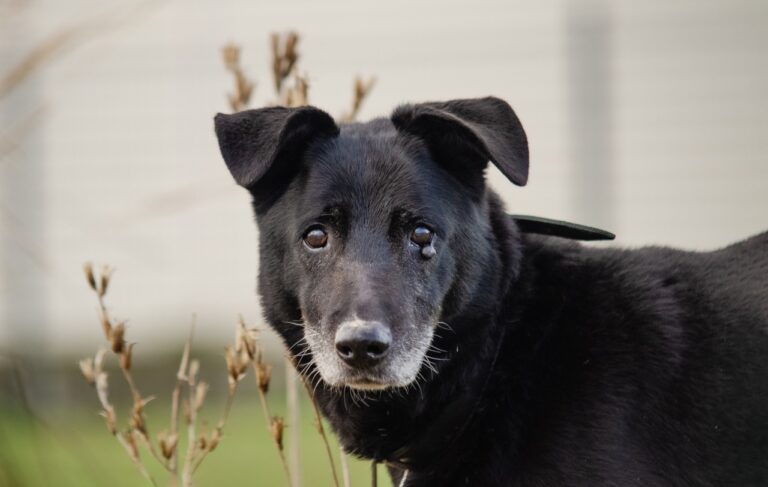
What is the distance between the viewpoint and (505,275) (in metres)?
3.55

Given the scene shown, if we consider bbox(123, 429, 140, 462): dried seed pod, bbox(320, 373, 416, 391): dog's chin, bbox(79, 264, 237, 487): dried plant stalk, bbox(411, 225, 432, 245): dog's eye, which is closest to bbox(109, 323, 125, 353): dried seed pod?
bbox(79, 264, 237, 487): dried plant stalk

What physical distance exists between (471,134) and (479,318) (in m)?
0.58

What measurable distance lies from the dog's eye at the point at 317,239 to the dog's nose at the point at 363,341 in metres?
0.38

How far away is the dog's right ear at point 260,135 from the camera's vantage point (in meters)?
3.37

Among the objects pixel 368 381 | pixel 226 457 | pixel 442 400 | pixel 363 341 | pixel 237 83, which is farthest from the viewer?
pixel 226 457

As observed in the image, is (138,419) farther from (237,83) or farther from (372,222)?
(237,83)

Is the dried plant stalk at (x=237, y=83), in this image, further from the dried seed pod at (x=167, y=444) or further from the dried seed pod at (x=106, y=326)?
the dried seed pod at (x=167, y=444)

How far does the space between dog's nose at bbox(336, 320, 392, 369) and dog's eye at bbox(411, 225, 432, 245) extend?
0.39 m

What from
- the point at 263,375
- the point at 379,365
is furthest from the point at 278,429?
the point at 379,365

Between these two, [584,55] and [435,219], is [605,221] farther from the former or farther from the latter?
[435,219]

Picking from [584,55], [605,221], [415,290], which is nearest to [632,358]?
[415,290]

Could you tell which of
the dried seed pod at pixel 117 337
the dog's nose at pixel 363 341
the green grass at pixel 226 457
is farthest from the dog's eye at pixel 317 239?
the green grass at pixel 226 457

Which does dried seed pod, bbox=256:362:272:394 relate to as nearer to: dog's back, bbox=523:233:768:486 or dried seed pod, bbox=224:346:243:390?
dried seed pod, bbox=224:346:243:390

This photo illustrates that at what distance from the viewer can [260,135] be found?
3.42m
